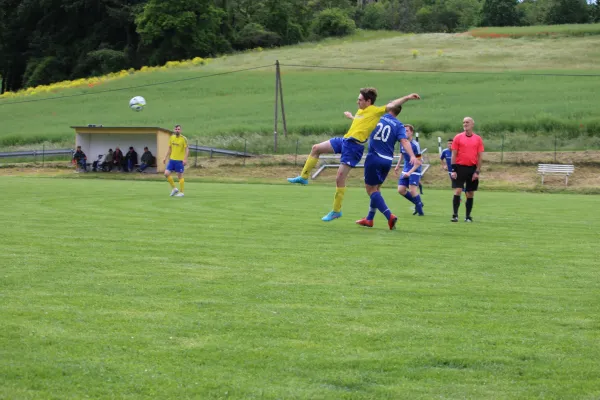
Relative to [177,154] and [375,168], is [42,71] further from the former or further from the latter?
[375,168]

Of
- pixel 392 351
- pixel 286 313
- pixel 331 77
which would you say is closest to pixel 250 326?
pixel 286 313

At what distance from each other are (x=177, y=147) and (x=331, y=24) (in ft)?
335

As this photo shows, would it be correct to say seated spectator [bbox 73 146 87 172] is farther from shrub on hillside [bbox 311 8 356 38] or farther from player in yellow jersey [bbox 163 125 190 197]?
shrub on hillside [bbox 311 8 356 38]

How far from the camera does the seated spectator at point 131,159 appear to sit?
4088 centimetres

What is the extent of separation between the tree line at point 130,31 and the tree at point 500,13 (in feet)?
46.3

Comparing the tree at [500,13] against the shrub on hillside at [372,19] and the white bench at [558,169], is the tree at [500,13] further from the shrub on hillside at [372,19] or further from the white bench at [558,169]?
the white bench at [558,169]

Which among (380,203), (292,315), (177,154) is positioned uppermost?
(177,154)

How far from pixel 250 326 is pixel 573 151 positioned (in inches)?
1532

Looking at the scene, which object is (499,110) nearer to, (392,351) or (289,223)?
(289,223)

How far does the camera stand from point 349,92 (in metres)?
68.8

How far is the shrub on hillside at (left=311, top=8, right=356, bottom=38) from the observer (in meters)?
120

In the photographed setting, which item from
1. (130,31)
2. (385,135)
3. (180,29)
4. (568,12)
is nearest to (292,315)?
(385,135)

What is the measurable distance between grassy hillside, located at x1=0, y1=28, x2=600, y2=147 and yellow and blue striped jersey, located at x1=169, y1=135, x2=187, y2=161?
2915 cm

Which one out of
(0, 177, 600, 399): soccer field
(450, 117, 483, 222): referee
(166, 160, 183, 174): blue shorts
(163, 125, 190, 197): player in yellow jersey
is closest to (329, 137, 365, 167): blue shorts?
(0, 177, 600, 399): soccer field
